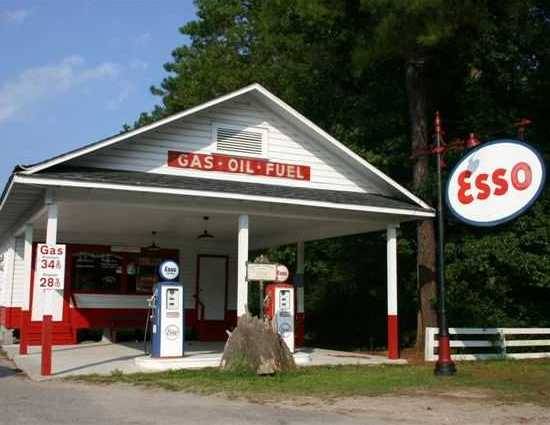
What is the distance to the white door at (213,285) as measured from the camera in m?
22.7

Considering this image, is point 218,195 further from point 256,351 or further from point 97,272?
point 97,272

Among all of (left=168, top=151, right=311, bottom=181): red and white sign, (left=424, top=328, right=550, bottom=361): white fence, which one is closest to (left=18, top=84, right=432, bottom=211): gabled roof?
(left=168, top=151, right=311, bottom=181): red and white sign

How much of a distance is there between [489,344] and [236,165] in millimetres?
7611

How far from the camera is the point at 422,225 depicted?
19.9m

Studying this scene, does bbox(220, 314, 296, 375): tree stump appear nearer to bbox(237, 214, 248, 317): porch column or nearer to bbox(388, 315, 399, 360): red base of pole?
bbox(237, 214, 248, 317): porch column

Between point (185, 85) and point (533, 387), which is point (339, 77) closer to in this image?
point (185, 85)

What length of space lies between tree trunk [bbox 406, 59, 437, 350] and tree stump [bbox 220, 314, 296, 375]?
7.05 metres

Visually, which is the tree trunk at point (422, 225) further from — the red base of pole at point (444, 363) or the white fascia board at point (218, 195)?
the red base of pole at point (444, 363)

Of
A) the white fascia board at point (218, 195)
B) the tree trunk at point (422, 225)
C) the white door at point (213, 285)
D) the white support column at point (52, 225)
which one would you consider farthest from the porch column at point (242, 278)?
the white door at point (213, 285)

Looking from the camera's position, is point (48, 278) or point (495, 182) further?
point (495, 182)

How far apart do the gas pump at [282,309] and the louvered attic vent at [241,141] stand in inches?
122

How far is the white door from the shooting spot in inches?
893

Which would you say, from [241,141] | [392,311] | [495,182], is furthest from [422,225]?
[495,182]

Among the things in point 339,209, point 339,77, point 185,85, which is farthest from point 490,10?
point 185,85
